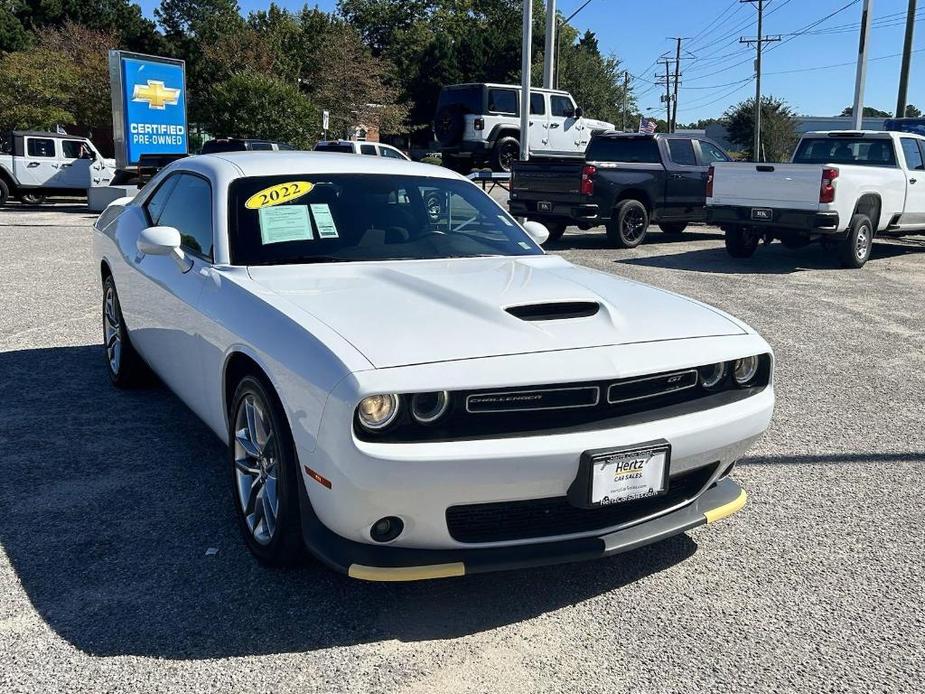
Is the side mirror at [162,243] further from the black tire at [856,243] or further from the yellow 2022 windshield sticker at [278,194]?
the black tire at [856,243]

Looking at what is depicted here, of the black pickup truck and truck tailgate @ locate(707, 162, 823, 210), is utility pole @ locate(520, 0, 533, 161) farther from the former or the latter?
truck tailgate @ locate(707, 162, 823, 210)

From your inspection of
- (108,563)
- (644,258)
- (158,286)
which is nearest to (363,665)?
(108,563)

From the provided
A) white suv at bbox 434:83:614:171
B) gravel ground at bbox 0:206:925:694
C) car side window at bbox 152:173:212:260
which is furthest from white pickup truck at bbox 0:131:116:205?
car side window at bbox 152:173:212:260

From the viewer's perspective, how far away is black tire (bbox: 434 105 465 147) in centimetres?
2423

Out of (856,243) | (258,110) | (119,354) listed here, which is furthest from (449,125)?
(119,354)

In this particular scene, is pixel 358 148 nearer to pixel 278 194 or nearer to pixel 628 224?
pixel 628 224

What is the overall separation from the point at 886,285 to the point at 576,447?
32.8ft

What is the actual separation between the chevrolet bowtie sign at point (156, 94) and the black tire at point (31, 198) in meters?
3.46

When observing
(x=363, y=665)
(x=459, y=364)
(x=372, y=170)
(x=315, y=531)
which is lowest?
(x=363, y=665)

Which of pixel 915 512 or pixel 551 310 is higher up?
pixel 551 310

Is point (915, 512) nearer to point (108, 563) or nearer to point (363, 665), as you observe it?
point (363, 665)

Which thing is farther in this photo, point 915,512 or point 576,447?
point 915,512

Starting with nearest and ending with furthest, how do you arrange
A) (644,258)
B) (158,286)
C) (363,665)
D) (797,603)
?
(363,665), (797,603), (158,286), (644,258)

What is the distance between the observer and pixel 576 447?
2.82m
